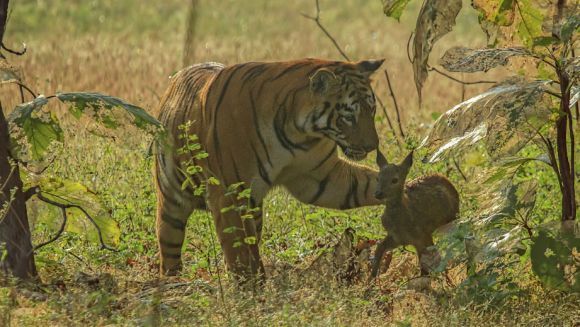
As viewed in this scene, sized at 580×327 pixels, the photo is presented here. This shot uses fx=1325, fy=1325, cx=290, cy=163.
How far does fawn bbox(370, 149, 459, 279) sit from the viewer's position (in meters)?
7.20

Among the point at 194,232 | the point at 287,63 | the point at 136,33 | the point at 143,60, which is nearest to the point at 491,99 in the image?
the point at 287,63

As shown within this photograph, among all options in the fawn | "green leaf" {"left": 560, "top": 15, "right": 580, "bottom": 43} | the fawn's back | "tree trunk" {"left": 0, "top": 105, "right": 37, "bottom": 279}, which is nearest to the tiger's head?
the fawn

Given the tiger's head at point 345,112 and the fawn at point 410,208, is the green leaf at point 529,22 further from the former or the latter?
the fawn at point 410,208

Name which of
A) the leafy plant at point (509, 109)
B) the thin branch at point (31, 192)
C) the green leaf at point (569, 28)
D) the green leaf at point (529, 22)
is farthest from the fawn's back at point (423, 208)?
the thin branch at point (31, 192)

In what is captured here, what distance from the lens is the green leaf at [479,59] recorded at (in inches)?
240

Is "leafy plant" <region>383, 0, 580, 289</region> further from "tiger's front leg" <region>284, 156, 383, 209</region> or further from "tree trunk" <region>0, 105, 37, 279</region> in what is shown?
"tree trunk" <region>0, 105, 37, 279</region>

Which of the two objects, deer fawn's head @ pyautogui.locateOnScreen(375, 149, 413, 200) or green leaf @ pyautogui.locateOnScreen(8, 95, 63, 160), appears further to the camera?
deer fawn's head @ pyautogui.locateOnScreen(375, 149, 413, 200)

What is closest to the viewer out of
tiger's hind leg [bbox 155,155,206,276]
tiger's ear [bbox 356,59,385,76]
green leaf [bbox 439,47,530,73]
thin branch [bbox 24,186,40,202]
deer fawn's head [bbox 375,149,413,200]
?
green leaf [bbox 439,47,530,73]

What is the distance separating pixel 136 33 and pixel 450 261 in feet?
47.1

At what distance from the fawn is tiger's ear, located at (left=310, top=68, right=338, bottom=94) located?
19.1 inches

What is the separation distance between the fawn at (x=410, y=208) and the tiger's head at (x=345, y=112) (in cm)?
25

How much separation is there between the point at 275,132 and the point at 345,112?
39 cm

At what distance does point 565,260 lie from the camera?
6227 millimetres

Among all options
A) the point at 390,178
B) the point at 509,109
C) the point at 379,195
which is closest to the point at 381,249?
the point at 379,195
